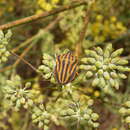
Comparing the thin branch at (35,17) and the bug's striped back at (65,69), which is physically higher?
the thin branch at (35,17)

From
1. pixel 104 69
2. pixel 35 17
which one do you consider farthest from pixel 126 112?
pixel 35 17

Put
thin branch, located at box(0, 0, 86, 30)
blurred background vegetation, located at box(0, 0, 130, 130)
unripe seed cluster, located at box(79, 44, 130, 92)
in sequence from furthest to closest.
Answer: thin branch, located at box(0, 0, 86, 30) → blurred background vegetation, located at box(0, 0, 130, 130) → unripe seed cluster, located at box(79, 44, 130, 92)

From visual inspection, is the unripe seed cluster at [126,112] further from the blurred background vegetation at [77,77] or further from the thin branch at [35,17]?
the thin branch at [35,17]

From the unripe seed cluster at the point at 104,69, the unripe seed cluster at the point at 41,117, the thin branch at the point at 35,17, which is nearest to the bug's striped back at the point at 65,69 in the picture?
the unripe seed cluster at the point at 104,69

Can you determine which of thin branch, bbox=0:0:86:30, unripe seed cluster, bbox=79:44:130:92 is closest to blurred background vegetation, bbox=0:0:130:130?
unripe seed cluster, bbox=79:44:130:92

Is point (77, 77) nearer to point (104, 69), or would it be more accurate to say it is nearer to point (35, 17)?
point (104, 69)

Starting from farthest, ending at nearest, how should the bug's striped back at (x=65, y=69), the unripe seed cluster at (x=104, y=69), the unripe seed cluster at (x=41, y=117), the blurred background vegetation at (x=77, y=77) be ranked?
the unripe seed cluster at (x=41, y=117) → the blurred background vegetation at (x=77, y=77) → the unripe seed cluster at (x=104, y=69) → the bug's striped back at (x=65, y=69)

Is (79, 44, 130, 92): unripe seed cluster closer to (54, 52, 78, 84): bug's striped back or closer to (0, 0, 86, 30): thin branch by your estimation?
(54, 52, 78, 84): bug's striped back
